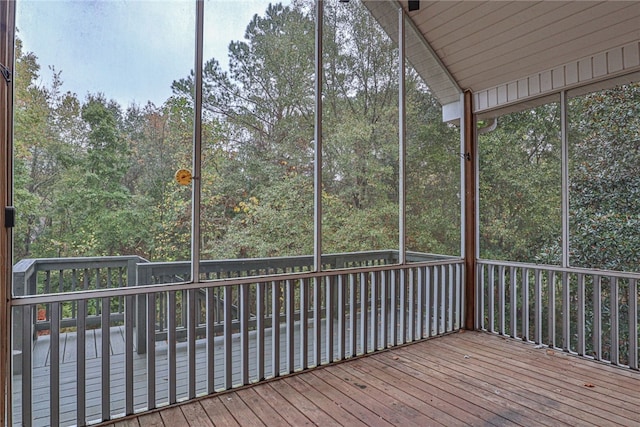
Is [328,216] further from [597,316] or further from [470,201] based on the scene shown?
[597,316]

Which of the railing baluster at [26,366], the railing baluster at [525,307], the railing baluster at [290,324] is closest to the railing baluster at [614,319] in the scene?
the railing baluster at [525,307]

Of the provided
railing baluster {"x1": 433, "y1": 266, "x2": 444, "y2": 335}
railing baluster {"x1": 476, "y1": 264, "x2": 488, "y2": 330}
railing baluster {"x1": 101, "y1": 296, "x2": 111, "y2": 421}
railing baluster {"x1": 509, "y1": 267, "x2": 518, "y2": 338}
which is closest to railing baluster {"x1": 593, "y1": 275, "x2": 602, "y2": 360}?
railing baluster {"x1": 509, "y1": 267, "x2": 518, "y2": 338}

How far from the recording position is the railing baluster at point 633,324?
3.04 metres

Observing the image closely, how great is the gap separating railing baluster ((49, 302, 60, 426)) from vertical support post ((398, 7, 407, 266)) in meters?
2.82

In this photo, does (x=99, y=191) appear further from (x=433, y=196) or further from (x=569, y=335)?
(x=569, y=335)

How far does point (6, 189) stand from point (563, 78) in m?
4.32

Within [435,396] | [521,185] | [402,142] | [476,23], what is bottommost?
[435,396]

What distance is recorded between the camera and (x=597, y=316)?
3.26m

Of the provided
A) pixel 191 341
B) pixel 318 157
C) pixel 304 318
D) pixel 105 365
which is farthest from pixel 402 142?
pixel 105 365

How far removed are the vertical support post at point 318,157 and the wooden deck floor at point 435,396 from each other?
1.00 meters

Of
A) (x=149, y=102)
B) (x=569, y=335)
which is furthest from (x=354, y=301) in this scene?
(x=149, y=102)

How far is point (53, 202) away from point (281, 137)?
1.95 m

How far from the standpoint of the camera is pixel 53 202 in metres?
2.22

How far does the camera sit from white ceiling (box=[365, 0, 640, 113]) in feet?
9.87
